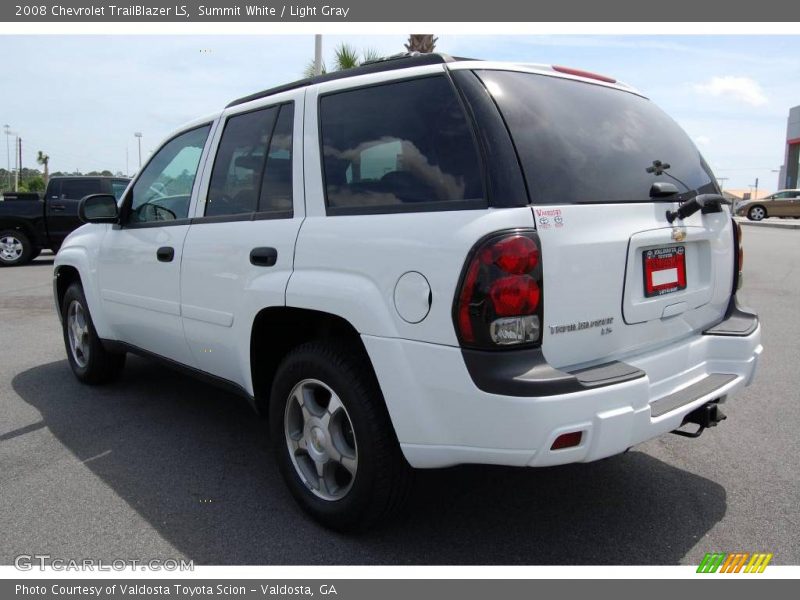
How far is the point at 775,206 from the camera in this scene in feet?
99.5

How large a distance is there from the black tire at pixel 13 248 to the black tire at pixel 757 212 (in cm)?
2987

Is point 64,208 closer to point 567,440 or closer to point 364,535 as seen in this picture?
point 364,535

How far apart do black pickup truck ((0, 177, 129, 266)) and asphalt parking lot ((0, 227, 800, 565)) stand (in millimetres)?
10774

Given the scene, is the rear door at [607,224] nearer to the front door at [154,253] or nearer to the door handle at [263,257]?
the door handle at [263,257]

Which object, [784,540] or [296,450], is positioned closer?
[784,540]

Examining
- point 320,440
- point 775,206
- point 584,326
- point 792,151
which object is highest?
point 792,151

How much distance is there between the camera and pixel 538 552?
107 inches

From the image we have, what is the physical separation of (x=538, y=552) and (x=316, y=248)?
1571 mm

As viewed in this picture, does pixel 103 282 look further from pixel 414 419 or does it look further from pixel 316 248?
pixel 414 419

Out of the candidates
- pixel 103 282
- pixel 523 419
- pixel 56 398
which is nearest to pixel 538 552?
pixel 523 419

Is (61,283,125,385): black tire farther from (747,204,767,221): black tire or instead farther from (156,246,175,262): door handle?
(747,204,767,221): black tire

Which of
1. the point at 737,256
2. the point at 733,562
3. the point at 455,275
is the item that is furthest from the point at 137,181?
the point at 733,562

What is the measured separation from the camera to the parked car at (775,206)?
29.8m

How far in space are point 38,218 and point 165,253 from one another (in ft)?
40.7
